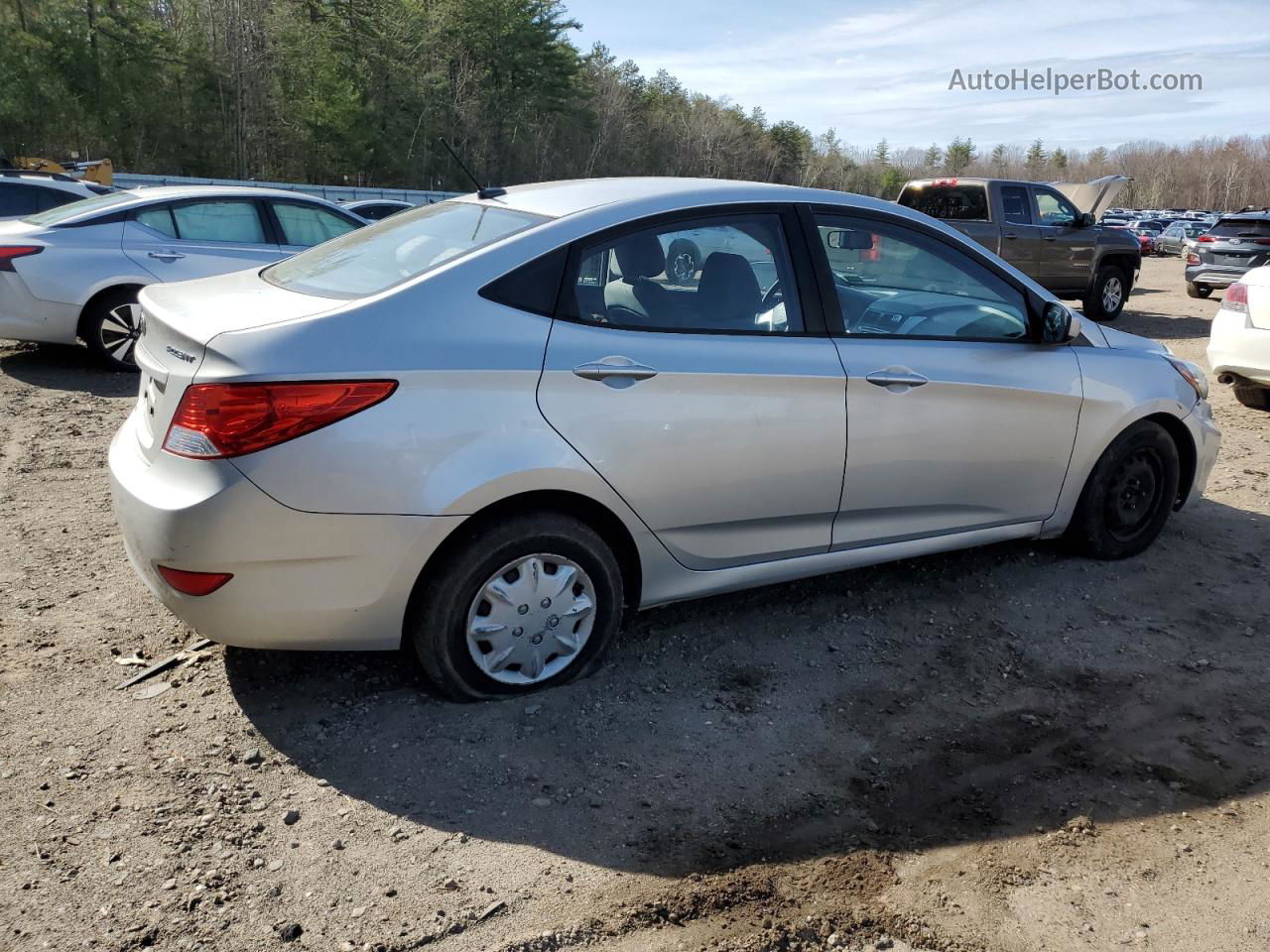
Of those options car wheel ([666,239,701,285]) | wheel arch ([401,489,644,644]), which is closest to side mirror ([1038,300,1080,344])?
car wheel ([666,239,701,285])

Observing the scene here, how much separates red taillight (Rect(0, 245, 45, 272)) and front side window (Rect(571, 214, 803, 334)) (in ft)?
21.0

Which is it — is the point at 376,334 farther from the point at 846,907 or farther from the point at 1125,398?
the point at 1125,398

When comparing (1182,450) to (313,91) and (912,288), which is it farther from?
(313,91)

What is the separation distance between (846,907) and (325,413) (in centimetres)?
191

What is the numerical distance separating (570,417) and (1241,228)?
20.4 m

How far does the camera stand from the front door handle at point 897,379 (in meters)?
3.78

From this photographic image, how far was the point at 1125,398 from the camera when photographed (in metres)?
4.57

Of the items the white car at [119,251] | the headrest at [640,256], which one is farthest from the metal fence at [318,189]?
the headrest at [640,256]

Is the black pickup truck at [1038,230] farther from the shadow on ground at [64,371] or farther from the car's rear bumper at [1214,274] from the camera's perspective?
the shadow on ground at [64,371]

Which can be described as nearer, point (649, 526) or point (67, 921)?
point (67, 921)

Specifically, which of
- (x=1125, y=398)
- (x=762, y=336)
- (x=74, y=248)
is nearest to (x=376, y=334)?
(x=762, y=336)

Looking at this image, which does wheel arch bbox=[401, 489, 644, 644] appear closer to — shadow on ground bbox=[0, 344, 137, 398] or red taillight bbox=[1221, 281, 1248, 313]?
shadow on ground bbox=[0, 344, 137, 398]

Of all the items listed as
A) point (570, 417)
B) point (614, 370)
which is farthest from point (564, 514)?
point (614, 370)

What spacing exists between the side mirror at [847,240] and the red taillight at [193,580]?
8.03ft
